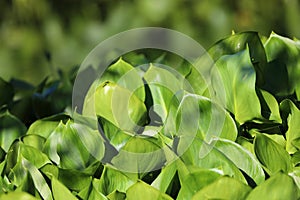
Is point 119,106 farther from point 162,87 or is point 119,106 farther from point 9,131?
point 9,131

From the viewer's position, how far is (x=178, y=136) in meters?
1.13

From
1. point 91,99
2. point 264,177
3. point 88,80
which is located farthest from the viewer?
point 88,80

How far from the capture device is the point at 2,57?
311 cm

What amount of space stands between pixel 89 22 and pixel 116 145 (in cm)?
201

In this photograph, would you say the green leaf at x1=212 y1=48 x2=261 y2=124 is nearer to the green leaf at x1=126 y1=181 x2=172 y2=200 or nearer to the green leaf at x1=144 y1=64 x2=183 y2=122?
the green leaf at x1=144 y1=64 x2=183 y2=122

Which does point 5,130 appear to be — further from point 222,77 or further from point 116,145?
point 222,77

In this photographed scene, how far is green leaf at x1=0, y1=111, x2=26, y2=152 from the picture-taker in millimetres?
1374

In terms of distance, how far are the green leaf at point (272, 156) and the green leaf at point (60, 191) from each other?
304 millimetres

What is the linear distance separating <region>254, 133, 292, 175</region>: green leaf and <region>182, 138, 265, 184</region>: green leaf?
0.03 metres

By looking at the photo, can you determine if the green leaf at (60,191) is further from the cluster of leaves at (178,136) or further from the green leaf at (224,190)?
the green leaf at (224,190)

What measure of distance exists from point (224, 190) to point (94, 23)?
2217mm

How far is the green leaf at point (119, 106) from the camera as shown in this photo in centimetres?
125

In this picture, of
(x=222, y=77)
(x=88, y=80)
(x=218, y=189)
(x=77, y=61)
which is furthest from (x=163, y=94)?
(x=77, y=61)

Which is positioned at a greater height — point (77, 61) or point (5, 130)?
point (5, 130)
